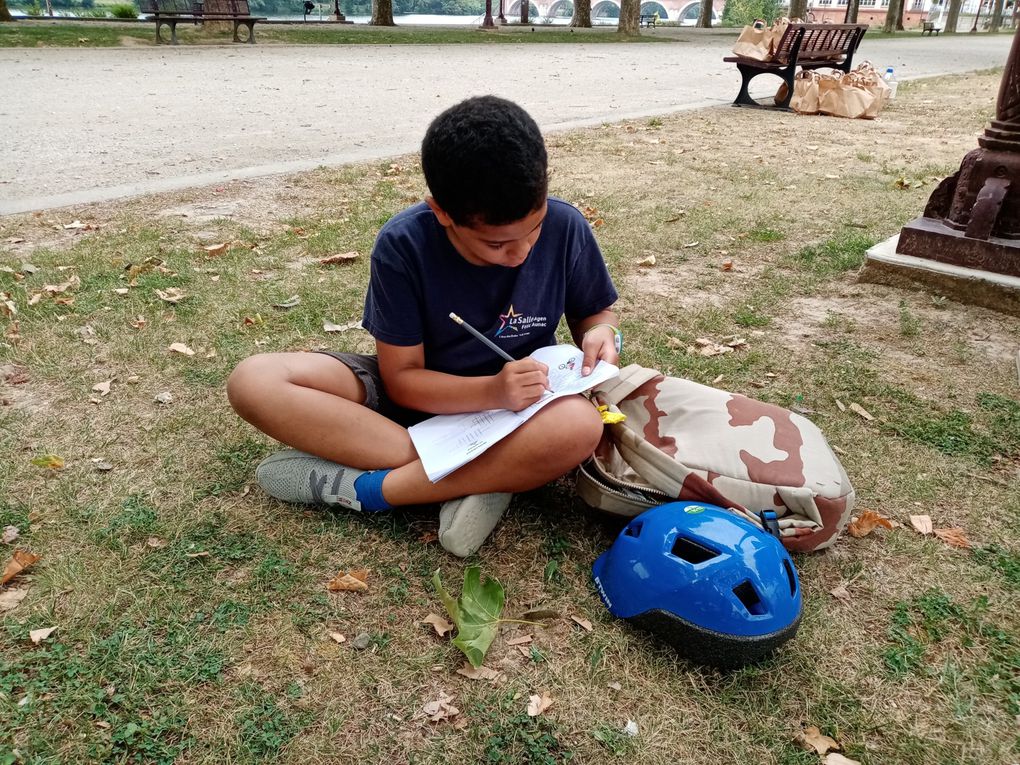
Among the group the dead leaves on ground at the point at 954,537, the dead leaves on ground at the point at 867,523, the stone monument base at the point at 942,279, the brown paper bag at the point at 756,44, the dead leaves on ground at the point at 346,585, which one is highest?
the brown paper bag at the point at 756,44

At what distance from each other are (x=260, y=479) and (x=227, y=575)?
0.35m

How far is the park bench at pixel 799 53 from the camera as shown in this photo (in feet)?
32.7

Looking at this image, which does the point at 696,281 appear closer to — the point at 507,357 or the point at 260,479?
the point at 507,357

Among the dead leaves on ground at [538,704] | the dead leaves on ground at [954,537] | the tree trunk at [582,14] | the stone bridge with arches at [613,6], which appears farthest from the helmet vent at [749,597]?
the stone bridge with arches at [613,6]

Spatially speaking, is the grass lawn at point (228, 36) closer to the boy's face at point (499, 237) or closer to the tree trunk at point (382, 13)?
the tree trunk at point (382, 13)

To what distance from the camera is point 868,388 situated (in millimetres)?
3070

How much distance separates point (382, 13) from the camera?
24531 mm

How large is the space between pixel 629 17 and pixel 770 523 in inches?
1022

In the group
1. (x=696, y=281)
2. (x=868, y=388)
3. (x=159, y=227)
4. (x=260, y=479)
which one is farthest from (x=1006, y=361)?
(x=159, y=227)

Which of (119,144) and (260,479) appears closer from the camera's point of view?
(260,479)

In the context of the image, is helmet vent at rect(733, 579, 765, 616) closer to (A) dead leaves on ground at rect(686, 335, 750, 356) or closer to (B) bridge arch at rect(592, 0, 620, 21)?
(A) dead leaves on ground at rect(686, 335, 750, 356)

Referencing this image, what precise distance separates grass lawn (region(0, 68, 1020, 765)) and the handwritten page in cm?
27

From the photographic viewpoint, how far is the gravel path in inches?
230

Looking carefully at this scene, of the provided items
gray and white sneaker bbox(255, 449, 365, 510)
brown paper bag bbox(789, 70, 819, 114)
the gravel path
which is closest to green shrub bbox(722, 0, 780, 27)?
the gravel path
